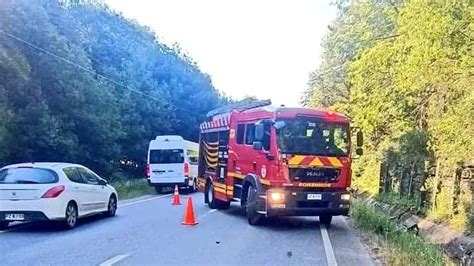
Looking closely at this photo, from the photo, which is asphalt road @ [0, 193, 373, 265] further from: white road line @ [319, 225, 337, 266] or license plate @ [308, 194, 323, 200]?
license plate @ [308, 194, 323, 200]

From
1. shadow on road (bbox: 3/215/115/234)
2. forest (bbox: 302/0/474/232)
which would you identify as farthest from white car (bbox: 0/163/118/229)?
forest (bbox: 302/0/474/232)

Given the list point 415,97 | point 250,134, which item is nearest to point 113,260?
point 250,134

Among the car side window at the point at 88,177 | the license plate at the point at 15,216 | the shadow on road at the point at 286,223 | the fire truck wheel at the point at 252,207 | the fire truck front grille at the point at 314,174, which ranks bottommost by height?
the shadow on road at the point at 286,223

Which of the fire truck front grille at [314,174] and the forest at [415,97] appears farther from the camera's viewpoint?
the forest at [415,97]

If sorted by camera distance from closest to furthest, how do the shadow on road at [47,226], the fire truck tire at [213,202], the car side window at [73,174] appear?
1. the shadow on road at [47,226]
2. the car side window at [73,174]
3. the fire truck tire at [213,202]

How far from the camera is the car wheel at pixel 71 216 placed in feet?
43.0

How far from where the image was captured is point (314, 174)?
13.8 metres

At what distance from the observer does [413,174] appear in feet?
79.6

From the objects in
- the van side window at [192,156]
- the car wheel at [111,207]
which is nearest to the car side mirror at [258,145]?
the car wheel at [111,207]

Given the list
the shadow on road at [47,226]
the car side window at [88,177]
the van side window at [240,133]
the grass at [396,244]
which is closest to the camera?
the grass at [396,244]

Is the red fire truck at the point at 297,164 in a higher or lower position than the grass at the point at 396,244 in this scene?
higher

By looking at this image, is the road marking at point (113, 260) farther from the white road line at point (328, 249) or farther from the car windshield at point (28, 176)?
the car windshield at point (28, 176)

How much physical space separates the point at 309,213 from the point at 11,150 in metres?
15.3

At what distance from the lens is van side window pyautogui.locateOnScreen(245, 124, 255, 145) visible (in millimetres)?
15242
